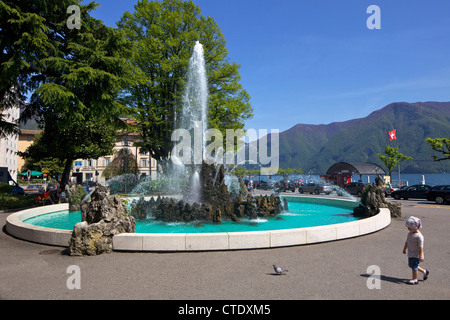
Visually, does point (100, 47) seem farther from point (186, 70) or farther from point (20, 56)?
point (186, 70)

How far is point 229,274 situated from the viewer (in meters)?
6.03

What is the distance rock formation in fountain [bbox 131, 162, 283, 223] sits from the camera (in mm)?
13594

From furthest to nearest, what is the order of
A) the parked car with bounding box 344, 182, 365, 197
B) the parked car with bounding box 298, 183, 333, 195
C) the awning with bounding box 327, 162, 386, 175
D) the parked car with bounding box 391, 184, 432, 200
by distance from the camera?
the awning with bounding box 327, 162, 386, 175 < the parked car with bounding box 298, 183, 333, 195 < the parked car with bounding box 344, 182, 365, 197 < the parked car with bounding box 391, 184, 432, 200

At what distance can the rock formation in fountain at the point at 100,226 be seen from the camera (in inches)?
297

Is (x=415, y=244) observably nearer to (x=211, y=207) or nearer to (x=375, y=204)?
(x=211, y=207)

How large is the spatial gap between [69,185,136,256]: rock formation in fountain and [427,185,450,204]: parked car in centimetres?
2411

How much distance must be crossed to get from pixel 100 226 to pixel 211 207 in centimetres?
661

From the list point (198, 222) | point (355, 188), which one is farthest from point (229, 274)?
point (355, 188)

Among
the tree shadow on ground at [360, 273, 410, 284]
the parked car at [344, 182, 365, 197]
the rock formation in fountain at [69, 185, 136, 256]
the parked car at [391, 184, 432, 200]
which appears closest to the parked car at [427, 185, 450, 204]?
the parked car at [391, 184, 432, 200]

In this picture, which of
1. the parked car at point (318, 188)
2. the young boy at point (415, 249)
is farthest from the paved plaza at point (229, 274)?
the parked car at point (318, 188)

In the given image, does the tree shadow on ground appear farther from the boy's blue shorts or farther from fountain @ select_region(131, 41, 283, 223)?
fountain @ select_region(131, 41, 283, 223)

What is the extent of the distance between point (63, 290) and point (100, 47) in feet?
54.7

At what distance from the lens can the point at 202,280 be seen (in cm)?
568
